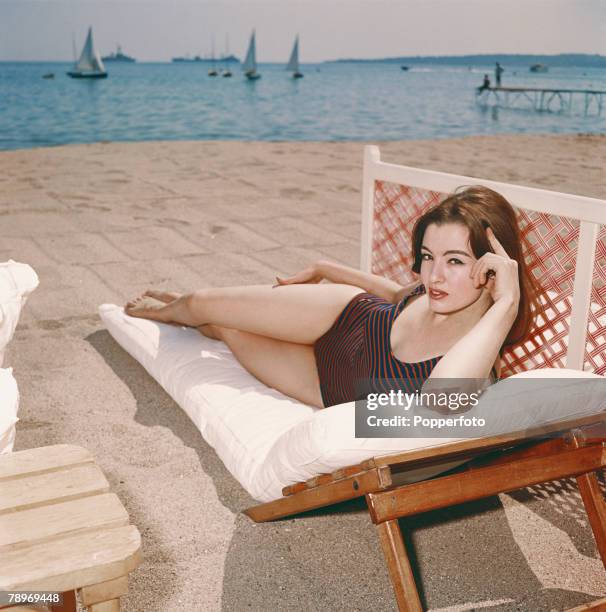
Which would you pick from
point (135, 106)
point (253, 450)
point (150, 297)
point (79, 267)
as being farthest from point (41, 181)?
point (135, 106)

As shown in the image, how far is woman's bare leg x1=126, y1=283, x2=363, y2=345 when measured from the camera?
2.78 m

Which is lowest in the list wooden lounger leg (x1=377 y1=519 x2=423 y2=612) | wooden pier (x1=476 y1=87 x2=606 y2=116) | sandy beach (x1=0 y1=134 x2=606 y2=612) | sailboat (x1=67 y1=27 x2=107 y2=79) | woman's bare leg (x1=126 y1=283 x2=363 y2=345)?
sandy beach (x1=0 y1=134 x2=606 y2=612)

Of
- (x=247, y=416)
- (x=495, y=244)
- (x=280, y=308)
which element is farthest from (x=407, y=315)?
(x=247, y=416)

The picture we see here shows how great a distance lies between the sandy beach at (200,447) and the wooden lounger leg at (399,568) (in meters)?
0.33

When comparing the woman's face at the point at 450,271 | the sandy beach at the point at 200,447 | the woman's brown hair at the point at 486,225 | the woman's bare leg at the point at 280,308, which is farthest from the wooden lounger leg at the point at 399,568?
the woman's bare leg at the point at 280,308

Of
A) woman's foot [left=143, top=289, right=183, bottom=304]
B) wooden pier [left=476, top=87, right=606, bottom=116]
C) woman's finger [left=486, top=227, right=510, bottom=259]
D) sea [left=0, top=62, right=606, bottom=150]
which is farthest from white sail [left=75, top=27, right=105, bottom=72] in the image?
woman's finger [left=486, top=227, right=510, bottom=259]

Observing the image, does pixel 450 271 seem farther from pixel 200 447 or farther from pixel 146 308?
pixel 146 308

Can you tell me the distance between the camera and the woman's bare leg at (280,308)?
2.78 metres

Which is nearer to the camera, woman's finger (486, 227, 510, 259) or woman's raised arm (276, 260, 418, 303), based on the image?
woman's finger (486, 227, 510, 259)

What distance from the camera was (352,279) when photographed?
3098mm

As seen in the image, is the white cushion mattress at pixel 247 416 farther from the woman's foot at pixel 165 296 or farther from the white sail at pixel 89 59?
the white sail at pixel 89 59

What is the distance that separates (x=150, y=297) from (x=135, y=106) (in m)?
42.6

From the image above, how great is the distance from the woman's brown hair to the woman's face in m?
0.03

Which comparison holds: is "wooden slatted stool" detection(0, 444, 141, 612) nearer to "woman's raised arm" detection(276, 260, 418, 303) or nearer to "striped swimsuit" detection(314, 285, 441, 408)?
"striped swimsuit" detection(314, 285, 441, 408)
